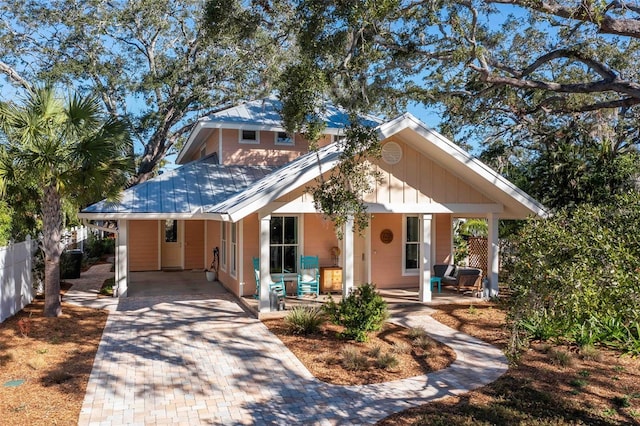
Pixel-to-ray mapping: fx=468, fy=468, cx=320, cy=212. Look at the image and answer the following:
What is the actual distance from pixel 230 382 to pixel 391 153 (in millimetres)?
7369

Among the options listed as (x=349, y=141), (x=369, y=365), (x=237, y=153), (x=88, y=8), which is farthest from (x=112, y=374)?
(x=88, y=8)

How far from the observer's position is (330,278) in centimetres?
1440

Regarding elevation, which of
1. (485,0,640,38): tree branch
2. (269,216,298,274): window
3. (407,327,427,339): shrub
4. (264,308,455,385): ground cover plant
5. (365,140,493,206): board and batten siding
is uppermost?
(485,0,640,38): tree branch

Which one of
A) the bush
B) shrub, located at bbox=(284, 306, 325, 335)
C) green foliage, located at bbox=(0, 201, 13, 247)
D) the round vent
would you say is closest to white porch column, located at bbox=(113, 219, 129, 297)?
green foliage, located at bbox=(0, 201, 13, 247)

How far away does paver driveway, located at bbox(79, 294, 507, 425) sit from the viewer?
6.23 m

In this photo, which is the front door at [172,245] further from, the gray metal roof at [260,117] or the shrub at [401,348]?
the shrub at [401,348]

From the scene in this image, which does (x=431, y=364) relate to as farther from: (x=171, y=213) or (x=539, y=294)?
Result: (x=171, y=213)

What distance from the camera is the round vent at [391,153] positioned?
12.4 meters

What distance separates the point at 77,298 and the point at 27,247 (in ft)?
6.87

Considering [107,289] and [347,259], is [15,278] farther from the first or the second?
[347,259]

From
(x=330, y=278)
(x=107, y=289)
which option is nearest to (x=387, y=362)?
(x=330, y=278)

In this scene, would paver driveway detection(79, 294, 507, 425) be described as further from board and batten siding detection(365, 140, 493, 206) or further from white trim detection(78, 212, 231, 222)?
board and batten siding detection(365, 140, 493, 206)

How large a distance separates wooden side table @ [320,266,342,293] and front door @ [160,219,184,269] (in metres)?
8.95

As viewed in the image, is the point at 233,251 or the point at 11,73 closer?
the point at 233,251
